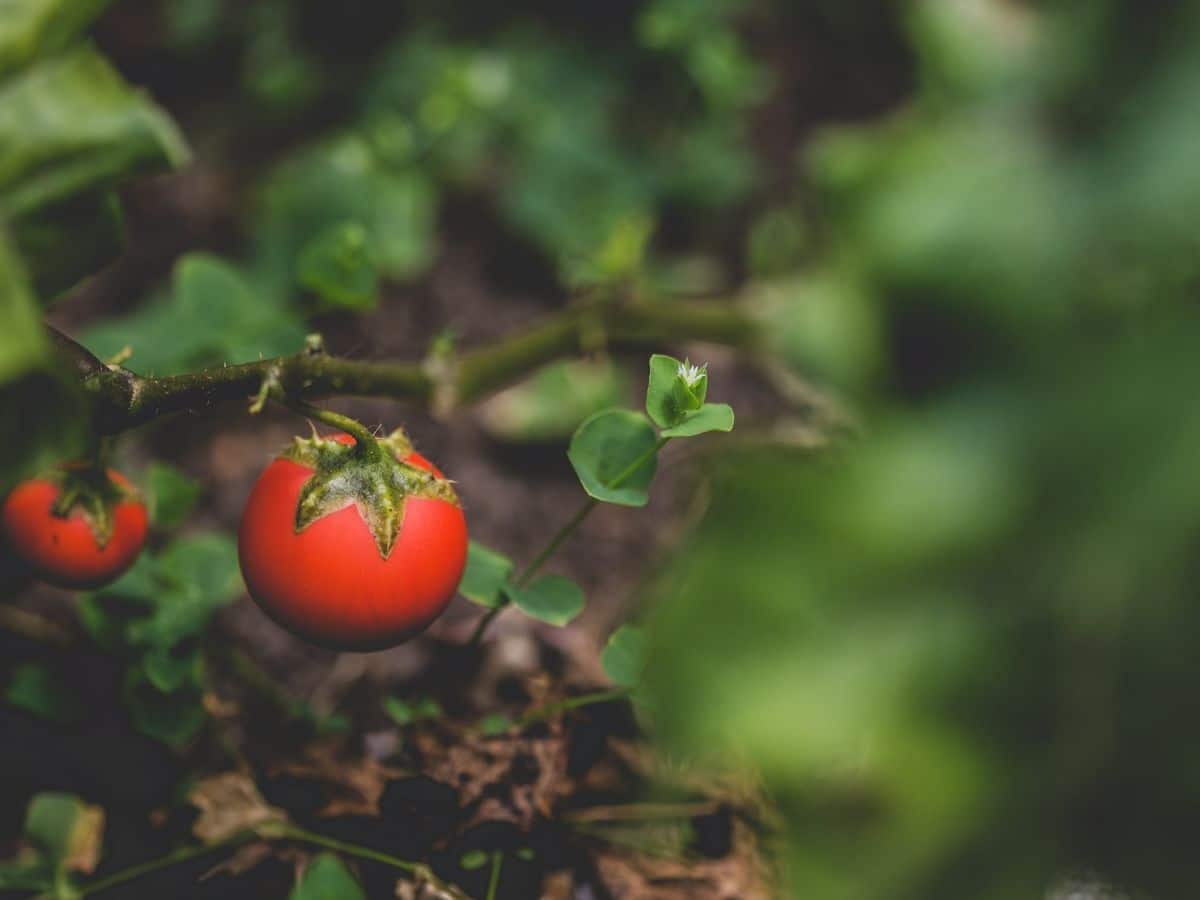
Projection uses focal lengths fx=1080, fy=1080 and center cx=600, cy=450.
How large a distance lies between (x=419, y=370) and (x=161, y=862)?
0.50 metres

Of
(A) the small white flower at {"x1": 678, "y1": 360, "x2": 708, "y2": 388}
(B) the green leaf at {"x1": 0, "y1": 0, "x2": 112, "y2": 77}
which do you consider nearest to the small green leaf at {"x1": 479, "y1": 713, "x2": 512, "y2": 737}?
(A) the small white flower at {"x1": 678, "y1": 360, "x2": 708, "y2": 388}

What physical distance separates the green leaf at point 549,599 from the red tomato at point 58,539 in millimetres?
310

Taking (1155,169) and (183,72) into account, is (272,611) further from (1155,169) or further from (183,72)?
(183,72)

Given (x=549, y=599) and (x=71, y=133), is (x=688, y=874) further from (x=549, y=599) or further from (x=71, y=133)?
(x=71, y=133)

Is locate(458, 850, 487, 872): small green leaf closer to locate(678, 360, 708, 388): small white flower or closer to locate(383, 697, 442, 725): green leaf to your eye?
locate(383, 697, 442, 725): green leaf

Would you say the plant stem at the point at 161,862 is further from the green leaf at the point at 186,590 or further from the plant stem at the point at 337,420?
the plant stem at the point at 337,420

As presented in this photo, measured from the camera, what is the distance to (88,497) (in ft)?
2.69

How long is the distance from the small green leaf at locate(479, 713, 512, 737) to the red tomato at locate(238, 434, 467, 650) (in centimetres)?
20

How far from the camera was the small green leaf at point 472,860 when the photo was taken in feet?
2.71

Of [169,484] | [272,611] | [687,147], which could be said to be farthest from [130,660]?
[687,147]

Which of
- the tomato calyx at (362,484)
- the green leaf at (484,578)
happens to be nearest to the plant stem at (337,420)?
the tomato calyx at (362,484)

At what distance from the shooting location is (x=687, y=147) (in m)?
1.72

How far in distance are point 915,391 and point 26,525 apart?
66cm

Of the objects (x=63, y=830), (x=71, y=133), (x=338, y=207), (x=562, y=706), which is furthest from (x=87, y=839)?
(x=338, y=207)
